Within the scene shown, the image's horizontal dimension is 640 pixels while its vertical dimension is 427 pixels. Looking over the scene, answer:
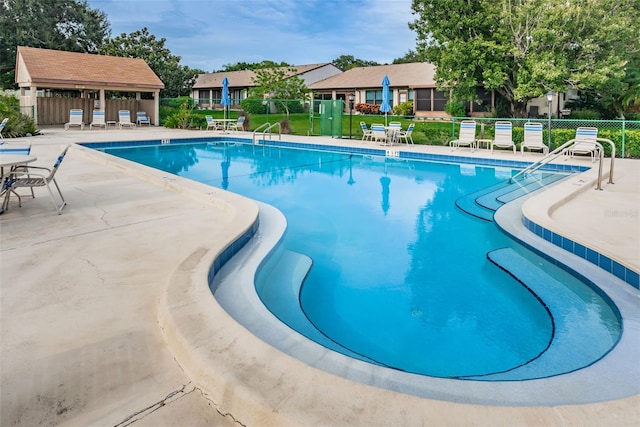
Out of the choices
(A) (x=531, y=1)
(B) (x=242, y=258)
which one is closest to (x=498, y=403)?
(B) (x=242, y=258)

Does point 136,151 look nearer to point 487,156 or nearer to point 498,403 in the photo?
point 487,156

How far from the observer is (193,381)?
7.52 feet

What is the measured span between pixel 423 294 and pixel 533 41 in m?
14.3

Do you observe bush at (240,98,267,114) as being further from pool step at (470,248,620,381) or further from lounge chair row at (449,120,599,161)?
pool step at (470,248,620,381)

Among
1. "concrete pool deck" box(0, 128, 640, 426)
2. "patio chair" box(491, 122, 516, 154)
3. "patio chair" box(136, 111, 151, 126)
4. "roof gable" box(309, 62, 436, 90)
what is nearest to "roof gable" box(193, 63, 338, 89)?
"roof gable" box(309, 62, 436, 90)

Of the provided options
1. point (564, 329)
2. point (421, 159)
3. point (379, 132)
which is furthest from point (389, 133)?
point (564, 329)

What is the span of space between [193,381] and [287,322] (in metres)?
1.35

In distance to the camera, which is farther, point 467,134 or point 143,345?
point 467,134

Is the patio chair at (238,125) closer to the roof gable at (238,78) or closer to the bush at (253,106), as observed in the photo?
the bush at (253,106)

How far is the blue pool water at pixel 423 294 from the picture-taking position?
10.8ft

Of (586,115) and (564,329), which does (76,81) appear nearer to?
(586,115)

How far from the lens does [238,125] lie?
2116 centimetres

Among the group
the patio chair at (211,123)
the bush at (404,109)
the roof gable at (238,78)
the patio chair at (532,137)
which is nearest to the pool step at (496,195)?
the patio chair at (532,137)

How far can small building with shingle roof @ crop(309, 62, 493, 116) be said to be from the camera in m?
29.5
